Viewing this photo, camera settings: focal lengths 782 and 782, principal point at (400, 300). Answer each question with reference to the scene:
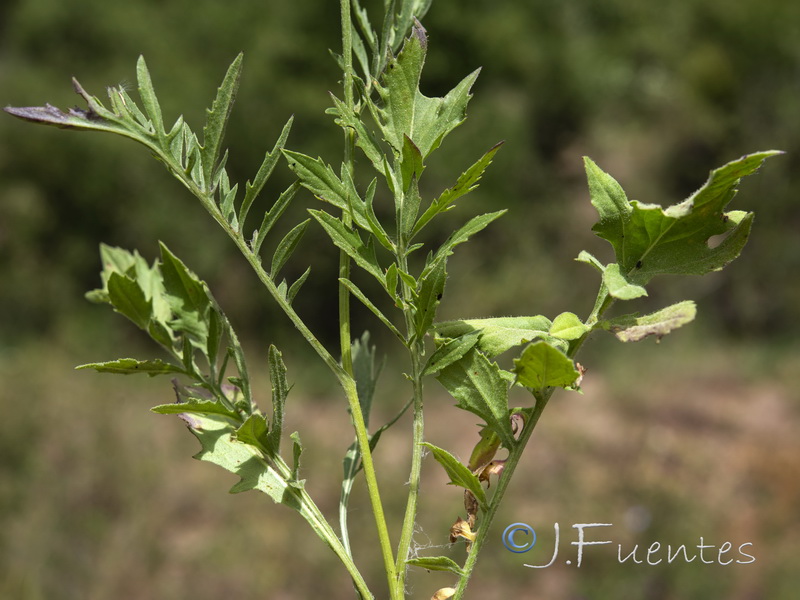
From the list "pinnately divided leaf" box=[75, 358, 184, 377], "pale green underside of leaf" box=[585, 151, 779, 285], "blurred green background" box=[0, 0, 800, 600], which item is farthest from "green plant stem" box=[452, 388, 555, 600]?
"blurred green background" box=[0, 0, 800, 600]

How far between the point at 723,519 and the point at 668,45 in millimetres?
7930

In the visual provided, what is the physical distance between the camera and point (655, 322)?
1.84 ft

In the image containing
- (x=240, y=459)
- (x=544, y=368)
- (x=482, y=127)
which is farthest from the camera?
(x=482, y=127)

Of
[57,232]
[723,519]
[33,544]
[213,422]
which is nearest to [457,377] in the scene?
[213,422]

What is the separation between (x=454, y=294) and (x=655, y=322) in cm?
807

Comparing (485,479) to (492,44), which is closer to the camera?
(485,479)

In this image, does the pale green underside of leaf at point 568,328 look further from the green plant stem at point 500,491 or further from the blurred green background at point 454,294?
the blurred green background at point 454,294

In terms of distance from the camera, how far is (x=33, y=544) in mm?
4270

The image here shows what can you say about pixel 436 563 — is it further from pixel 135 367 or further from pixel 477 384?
pixel 135 367

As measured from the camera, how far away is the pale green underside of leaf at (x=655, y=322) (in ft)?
1.76

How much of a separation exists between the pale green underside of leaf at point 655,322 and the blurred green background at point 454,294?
406cm

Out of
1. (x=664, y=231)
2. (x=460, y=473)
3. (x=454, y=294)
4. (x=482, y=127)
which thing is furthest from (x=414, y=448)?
(x=482, y=127)

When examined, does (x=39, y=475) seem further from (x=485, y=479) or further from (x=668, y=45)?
(x=668, y=45)

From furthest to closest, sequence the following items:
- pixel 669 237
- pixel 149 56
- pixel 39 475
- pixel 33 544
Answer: pixel 149 56 < pixel 39 475 < pixel 33 544 < pixel 669 237
